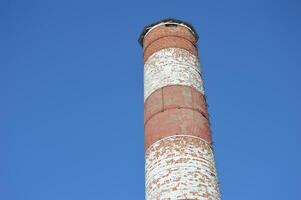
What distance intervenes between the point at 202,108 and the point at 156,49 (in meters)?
1.98

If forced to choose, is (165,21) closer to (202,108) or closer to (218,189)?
(202,108)

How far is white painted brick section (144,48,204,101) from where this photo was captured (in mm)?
10234

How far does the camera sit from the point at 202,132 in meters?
9.51

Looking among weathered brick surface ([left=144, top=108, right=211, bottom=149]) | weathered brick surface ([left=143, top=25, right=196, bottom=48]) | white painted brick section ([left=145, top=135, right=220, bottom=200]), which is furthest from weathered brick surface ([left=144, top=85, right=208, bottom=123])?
weathered brick surface ([left=143, top=25, right=196, bottom=48])

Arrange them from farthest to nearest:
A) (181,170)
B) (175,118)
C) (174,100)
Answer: (174,100)
(175,118)
(181,170)

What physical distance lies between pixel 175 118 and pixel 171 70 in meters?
1.32

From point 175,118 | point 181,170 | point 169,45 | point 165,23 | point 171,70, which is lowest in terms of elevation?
point 181,170

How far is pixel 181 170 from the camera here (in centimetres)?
863

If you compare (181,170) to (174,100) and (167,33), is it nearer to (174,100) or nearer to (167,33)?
(174,100)

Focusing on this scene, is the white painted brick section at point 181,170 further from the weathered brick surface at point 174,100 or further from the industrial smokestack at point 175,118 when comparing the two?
the weathered brick surface at point 174,100

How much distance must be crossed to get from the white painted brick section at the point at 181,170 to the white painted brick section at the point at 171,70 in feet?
4.97

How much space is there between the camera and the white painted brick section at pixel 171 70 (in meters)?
10.2

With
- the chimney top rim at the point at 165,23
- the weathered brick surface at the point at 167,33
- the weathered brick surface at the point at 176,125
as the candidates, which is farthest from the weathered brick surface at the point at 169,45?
the weathered brick surface at the point at 176,125

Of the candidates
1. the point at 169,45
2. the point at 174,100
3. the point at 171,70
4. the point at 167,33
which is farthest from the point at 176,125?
the point at 167,33
